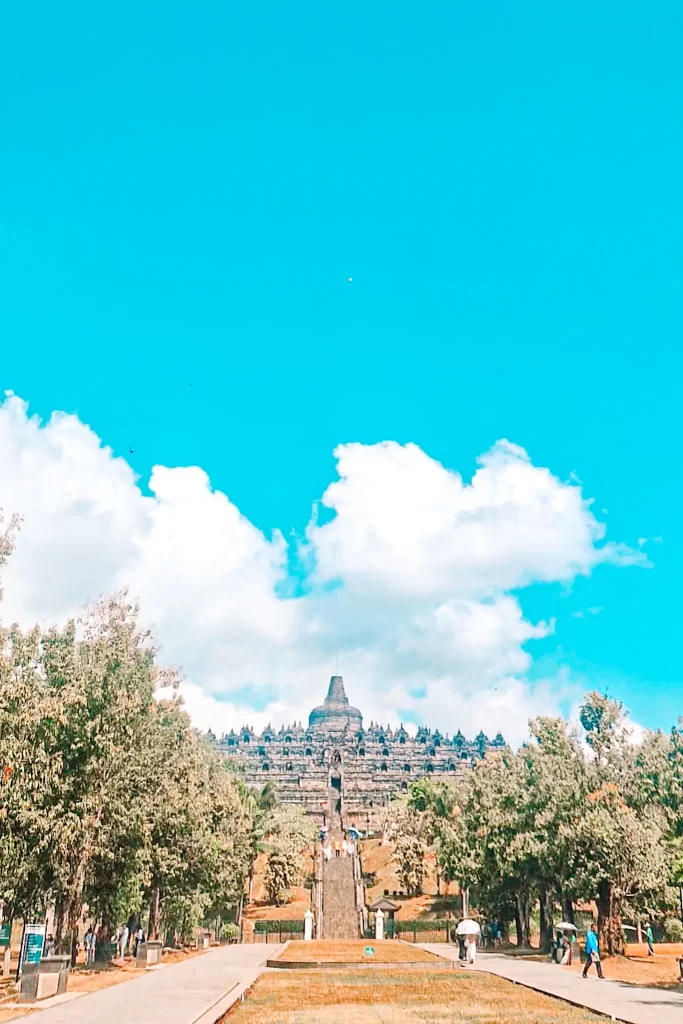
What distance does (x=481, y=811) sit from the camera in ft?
153

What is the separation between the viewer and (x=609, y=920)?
117ft

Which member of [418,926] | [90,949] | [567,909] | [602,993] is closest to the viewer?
[602,993]

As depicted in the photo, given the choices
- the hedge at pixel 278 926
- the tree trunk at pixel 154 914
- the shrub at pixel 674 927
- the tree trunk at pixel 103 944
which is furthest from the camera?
the hedge at pixel 278 926

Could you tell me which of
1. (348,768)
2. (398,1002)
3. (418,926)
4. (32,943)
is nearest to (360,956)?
(32,943)

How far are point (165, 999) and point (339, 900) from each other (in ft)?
202

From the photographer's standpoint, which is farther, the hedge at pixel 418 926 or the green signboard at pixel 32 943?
the hedge at pixel 418 926

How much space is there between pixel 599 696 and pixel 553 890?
11198 mm

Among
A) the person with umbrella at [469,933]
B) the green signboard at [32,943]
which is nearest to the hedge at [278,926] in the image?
the person with umbrella at [469,933]

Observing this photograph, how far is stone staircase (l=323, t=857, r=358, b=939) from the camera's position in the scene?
69750 millimetres

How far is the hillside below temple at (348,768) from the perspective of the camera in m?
143

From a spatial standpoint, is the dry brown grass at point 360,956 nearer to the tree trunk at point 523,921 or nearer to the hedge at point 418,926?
the tree trunk at point 523,921

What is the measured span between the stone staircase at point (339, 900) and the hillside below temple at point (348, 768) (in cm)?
4059

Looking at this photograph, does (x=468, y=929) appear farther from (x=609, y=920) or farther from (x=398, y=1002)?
(x=398, y=1002)

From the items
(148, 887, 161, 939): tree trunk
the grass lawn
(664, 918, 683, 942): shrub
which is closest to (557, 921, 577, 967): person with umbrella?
the grass lawn
